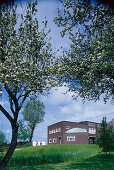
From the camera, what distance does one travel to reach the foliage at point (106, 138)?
26.1 m

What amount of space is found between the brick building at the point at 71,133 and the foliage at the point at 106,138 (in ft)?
166

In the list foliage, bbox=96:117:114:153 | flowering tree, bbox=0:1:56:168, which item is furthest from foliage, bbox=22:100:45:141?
flowering tree, bbox=0:1:56:168

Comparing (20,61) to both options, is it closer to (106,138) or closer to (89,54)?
(89,54)

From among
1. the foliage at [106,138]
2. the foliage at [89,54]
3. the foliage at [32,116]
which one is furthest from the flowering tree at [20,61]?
the foliage at [32,116]

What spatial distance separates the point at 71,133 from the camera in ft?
254

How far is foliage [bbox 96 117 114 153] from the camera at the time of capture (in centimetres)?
2612

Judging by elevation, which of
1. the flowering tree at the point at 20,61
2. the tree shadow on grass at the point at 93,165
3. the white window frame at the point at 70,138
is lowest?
the white window frame at the point at 70,138

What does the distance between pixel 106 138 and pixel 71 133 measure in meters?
53.0

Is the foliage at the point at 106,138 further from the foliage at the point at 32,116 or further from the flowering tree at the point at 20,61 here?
the foliage at the point at 32,116

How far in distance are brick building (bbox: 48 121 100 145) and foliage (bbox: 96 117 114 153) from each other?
166 feet

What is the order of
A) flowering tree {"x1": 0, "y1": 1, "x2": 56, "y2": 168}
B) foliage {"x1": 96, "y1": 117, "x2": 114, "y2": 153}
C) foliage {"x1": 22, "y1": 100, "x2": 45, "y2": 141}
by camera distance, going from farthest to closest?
foliage {"x1": 22, "y1": 100, "x2": 45, "y2": 141} → foliage {"x1": 96, "y1": 117, "x2": 114, "y2": 153} → flowering tree {"x1": 0, "y1": 1, "x2": 56, "y2": 168}

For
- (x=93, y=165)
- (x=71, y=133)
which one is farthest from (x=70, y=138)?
(x=93, y=165)

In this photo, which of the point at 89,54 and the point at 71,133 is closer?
the point at 89,54

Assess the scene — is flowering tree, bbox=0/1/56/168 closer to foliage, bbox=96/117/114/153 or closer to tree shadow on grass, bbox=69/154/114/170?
tree shadow on grass, bbox=69/154/114/170
